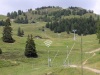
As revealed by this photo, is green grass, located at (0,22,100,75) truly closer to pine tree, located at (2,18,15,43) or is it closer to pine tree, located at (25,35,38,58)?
pine tree, located at (25,35,38,58)

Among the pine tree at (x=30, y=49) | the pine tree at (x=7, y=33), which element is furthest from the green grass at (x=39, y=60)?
the pine tree at (x=7, y=33)

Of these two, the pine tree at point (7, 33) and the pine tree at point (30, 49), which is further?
the pine tree at point (7, 33)

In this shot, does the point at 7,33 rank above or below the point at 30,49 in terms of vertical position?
above

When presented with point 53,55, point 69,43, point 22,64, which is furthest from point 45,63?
point 69,43

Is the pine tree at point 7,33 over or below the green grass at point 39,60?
over

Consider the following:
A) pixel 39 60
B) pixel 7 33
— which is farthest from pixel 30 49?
pixel 7 33

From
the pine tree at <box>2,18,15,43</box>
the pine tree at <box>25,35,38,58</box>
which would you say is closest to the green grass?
the pine tree at <box>25,35,38,58</box>

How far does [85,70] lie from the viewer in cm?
6162

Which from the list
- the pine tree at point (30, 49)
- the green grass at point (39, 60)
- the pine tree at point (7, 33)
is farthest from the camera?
the pine tree at point (7, 33)

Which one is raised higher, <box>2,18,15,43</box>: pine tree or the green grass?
<box>2,18,15,43</box>: pine tree

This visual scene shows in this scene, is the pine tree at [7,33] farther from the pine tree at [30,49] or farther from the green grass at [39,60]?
the pine tree at [30,49]

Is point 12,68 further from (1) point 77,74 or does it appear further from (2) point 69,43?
(2) point 69,43

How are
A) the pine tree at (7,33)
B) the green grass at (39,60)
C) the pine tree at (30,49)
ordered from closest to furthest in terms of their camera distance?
the green grass at (39,60), the pine tree at (30,49), the pine tree at (7,33)

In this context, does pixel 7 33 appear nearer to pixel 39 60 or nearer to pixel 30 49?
pixel 30 49
